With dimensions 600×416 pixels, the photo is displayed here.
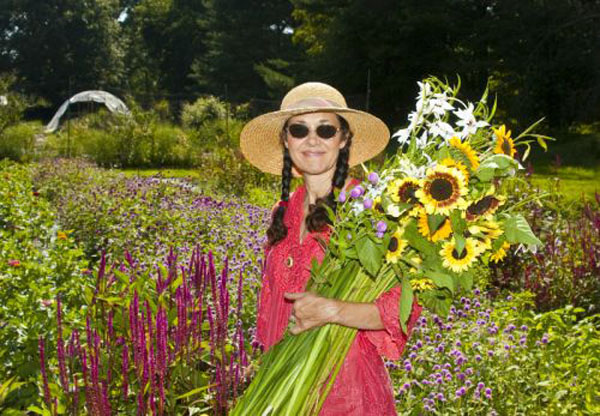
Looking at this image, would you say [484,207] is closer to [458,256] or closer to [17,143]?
[458,256]

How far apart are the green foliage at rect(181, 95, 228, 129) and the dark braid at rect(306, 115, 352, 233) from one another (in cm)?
2236

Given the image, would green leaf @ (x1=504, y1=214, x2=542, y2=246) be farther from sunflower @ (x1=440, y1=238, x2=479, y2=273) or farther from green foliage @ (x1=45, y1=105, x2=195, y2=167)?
green foliage @ (x1=45, y1=105, x2=195, y2=167)

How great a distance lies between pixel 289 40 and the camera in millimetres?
43188

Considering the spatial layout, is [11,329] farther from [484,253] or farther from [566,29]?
[566,29]

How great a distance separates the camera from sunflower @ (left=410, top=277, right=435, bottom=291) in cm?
181

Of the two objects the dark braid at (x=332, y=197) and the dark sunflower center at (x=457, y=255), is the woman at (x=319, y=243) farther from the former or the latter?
the dark sunflower center at (x=457, y=255)

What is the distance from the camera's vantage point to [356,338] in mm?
2121

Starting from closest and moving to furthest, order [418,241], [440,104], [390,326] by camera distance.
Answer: [418,241]
[440,104]
[390,326]

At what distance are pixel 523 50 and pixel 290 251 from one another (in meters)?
24.3

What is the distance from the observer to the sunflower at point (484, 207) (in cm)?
171

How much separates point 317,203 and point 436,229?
677mm

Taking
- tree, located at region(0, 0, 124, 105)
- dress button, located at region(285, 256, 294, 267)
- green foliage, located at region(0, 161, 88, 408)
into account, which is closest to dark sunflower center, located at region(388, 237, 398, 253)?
dress button, located at region(285, 256, 294, 267)

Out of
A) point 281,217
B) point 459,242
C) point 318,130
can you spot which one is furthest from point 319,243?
point 459,242

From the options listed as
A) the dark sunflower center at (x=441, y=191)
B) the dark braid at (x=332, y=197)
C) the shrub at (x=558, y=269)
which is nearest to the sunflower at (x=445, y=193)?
the dark sunflower center at (x=441, y=191)
